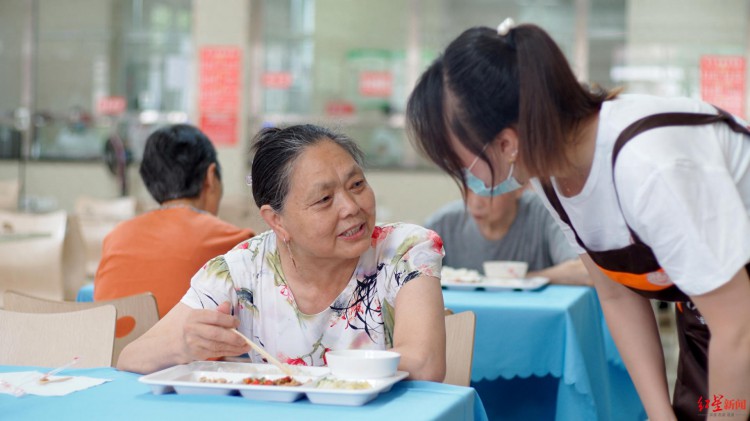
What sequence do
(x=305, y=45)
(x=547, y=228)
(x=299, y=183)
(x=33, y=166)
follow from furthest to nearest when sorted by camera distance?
(x=33, y=166)
(x=305, y=45)
(x=547, y=228)
(x=299, y=183)

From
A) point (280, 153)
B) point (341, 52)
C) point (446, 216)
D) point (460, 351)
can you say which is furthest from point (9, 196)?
point (460, 351)

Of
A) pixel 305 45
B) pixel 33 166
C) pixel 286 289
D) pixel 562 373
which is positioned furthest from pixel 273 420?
pixel 33 166

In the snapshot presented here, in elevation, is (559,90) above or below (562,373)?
above

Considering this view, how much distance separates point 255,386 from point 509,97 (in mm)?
602

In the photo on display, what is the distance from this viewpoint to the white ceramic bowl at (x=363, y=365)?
4.93 ft

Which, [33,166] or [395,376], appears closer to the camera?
[395,376]

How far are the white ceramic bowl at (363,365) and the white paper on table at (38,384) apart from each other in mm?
423

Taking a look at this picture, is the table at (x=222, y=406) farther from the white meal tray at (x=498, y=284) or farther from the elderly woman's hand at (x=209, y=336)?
the white meal tray at (x=498, y=284)

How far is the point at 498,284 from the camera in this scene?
10.2 ft

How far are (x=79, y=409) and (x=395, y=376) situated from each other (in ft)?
1.66

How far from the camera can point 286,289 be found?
193 centimetres

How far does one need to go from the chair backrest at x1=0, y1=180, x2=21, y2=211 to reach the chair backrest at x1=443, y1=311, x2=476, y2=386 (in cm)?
590

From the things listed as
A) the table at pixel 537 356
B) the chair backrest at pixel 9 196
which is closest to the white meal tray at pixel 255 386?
the table at pixel 537 356

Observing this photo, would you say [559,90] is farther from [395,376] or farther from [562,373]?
[562,373]
